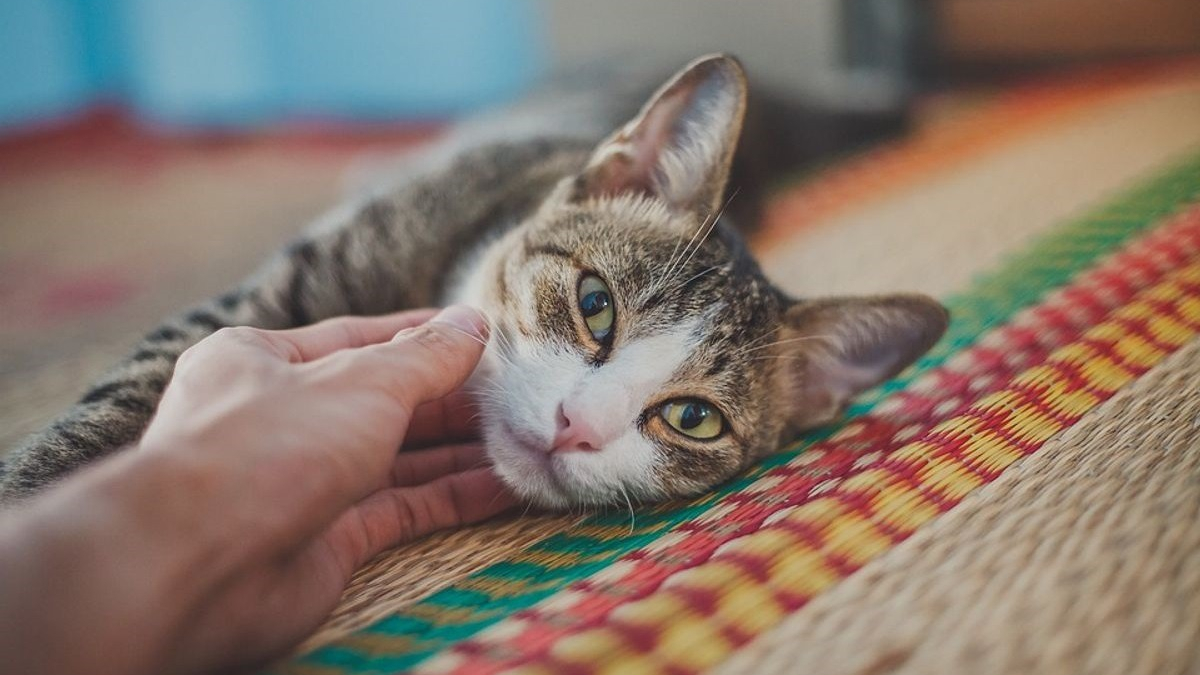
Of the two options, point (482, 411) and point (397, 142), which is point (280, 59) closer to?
Result: point (397, 142)

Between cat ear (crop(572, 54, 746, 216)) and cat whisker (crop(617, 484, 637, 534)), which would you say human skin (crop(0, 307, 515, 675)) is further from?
cat ear (crop(572, 54, 746, 216))

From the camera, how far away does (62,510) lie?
0.69m

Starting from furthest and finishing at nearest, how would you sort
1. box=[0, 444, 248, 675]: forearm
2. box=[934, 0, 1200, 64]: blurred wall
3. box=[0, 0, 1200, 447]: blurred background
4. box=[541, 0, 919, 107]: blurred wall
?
1. box=[934, 0, 1200, 64]: blurred wall
2. box=[541, 0, 919, 107]: blurred wall
3. box=[0, 0, 1200, 447]: blurred background
4. box=[0, 444, 248, 675]: forearm

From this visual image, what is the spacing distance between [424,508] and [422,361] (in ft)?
0.92

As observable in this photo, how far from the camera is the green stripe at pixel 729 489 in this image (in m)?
0.84

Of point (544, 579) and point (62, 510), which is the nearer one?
point (62, 510)

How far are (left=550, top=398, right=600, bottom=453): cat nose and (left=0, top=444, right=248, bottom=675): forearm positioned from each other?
1.61 feet

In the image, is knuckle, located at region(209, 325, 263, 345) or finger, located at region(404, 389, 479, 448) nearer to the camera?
knuckle, located at region(209, 325, 263, 345)

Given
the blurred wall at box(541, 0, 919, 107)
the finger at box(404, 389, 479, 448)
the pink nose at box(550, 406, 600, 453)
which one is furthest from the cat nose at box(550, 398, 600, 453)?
the blurred wall at box(541, 0, 919, 107)

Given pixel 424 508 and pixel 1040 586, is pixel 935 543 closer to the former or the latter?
pixel 1040 586

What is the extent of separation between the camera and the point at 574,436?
1148 millimetres

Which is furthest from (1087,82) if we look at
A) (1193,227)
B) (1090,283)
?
(1090,283)

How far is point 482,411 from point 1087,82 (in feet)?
12.2

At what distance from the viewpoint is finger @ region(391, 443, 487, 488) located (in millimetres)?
1265
